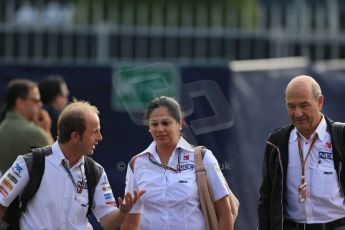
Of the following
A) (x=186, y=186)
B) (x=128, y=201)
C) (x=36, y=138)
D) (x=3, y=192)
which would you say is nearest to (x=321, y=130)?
(x=186, y=186)

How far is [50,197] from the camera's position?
6.76 m

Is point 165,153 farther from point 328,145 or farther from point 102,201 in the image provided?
point 328,145

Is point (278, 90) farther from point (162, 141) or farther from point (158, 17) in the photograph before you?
point (158, 17)

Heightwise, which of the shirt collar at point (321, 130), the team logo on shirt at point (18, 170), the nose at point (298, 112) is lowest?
the team logo on shirt at point (18, 170)

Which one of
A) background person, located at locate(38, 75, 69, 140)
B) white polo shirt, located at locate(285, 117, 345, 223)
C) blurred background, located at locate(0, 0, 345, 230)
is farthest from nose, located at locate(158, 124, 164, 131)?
background person, located at locate(38, 75, 69, 140)

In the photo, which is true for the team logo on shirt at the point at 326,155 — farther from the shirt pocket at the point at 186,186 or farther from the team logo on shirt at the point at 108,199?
the team logo on shirt at the point at 108,199

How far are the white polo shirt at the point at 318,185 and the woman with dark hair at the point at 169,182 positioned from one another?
536 millimetres

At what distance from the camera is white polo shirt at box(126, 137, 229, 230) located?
7156 millimetres

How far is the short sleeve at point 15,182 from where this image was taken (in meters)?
6.76

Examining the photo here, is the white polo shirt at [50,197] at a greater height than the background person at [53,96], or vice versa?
the background person at [53,96]

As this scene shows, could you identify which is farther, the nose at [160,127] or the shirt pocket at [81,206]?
the nose at [160,127]

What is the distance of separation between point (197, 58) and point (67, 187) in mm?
8648

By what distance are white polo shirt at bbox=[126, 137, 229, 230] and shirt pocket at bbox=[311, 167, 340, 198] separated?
2.15 ft

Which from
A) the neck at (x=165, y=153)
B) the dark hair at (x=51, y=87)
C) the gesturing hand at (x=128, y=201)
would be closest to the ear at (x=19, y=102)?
the dark hair at (x=51, y=87)
